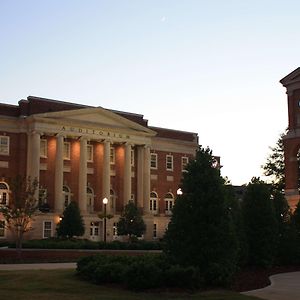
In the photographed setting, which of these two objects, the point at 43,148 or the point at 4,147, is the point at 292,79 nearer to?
the point at 43,148

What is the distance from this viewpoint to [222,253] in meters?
19.5

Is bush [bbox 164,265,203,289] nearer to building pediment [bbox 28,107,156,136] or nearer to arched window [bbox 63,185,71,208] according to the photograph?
building pediment [bbox 28,107,156,136]

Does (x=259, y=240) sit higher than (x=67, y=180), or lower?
lower

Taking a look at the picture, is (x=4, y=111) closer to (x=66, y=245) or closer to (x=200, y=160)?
(x=66, y=245)

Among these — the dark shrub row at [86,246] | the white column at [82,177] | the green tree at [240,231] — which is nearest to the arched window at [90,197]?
the white column at [82,177]

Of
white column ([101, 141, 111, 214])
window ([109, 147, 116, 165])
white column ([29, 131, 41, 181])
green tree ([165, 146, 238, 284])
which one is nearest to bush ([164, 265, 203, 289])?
green tree ([165, 146, 238, 284])

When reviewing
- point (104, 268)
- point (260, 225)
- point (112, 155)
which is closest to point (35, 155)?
point (112, 155)

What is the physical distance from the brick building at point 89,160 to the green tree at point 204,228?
42023 mm

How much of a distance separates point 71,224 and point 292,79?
1010 inches

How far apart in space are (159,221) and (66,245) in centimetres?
3134

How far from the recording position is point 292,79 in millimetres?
56438

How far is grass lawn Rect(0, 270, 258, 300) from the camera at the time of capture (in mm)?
15988

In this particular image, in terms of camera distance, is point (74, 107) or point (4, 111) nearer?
point (4, 111)

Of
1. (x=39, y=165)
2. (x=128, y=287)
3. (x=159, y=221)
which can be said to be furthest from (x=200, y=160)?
(x=159, y=221)
